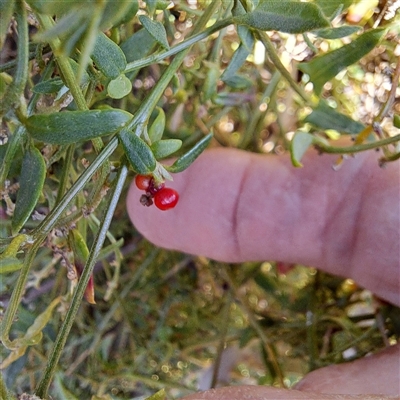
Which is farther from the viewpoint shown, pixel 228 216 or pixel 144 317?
pixel 144 317

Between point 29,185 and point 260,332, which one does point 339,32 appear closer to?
point 29,185

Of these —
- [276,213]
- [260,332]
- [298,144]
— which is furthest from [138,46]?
[260,332]

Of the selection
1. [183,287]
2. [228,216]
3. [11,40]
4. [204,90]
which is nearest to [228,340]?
[183,287]

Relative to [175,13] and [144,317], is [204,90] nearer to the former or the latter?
[175,13]

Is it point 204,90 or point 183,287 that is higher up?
point 204,90

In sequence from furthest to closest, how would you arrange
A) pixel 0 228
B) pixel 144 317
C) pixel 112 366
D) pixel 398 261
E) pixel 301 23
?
pixel 144 317 < pixel 112 366 < pixel 398 261 < pixel 0 228 < pixel 301 23

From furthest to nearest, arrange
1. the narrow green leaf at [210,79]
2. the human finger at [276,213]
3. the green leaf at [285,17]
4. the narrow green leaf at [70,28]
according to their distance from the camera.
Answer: the human finger at [276,213]
the narrow green leaf at [210,79]
the green leaf at [285,17]
the narrow green leaf at [70,28]

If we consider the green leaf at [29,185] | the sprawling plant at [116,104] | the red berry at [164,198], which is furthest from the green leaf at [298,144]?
the green leaf at [29,185]

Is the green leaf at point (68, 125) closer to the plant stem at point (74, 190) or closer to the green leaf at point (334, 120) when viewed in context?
the plant stem at point (74, 190)
